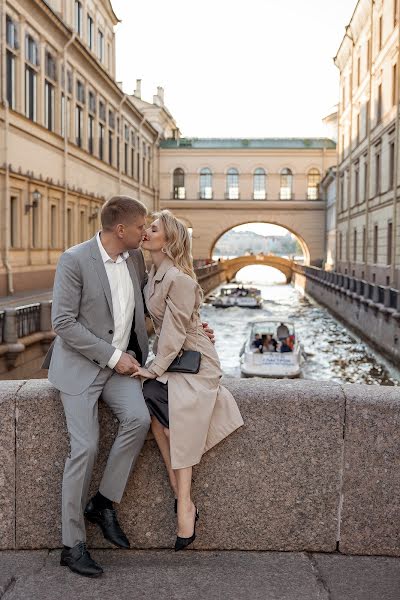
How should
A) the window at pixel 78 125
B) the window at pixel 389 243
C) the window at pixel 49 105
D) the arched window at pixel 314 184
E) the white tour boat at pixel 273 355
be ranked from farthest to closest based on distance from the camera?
the arched window at pixel 314 184 → the window at pixel 78 125 → the window at pixel 389 243 → the window at pixel 49 105 → the white tour boat at pixel 273 355

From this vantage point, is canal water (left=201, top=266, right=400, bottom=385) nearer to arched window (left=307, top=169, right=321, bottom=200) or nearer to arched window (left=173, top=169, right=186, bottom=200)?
arched window (left=307, top=169, right=321, bottom=200)

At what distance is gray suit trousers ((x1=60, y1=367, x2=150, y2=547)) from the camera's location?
11.1ft

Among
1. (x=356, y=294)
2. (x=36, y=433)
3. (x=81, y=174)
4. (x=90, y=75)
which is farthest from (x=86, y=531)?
(x=90, y=75)

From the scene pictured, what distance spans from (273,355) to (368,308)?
695cm

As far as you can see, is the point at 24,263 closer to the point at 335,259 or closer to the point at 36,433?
the point at 36,433

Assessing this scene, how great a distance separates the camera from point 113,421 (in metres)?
3.64

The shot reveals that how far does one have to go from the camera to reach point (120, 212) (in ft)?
12.0

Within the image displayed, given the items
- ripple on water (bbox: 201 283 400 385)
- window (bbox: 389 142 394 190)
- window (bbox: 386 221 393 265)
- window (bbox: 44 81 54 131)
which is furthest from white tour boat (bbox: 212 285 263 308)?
window (bbox: 44 81 54 131)

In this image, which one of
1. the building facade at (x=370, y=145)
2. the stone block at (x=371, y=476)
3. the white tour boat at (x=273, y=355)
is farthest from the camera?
the building facade at (x=370, y=145)

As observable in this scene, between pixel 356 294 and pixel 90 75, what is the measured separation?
16.6 meters

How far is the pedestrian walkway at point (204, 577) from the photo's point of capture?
310cm

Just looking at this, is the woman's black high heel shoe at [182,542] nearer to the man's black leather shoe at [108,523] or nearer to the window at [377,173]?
the man's black leather shoe at [108,523]

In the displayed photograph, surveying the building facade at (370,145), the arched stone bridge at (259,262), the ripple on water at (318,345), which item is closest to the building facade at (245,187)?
the arched stone bridge at (259,262)

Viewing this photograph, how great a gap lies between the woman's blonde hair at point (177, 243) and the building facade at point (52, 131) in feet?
65.6
